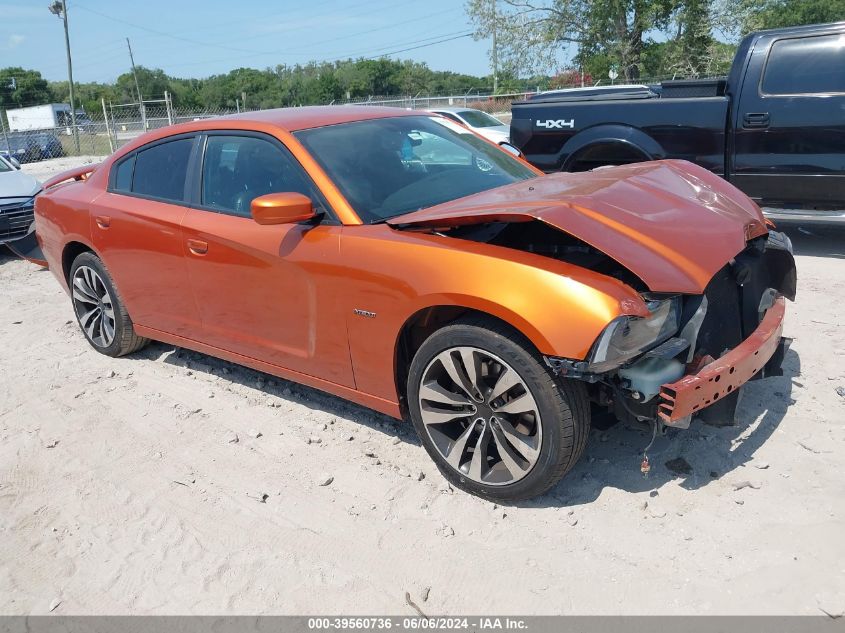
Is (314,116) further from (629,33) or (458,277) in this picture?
(629,33)

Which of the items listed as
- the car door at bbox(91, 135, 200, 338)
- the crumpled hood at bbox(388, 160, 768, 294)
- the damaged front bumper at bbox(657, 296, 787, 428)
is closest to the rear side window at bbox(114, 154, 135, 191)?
the car door at bbox(91, 135, 200, 338)

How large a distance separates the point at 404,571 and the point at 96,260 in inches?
134

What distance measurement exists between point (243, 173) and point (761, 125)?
501 cm

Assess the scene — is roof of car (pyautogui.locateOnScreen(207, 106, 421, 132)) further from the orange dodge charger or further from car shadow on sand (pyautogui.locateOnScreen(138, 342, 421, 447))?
car shadow on sand (pyautogui.locateOnScreen(138, 342, 421, 447))

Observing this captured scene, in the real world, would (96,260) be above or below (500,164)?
below

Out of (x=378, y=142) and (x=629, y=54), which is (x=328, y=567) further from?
(x=629, y=54)

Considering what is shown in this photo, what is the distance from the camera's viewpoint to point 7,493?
3.51 meters

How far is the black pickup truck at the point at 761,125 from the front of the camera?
20.5 feet

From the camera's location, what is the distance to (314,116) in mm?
4020

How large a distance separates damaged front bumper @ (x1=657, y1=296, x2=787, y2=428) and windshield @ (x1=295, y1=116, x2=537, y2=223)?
1.54 meters

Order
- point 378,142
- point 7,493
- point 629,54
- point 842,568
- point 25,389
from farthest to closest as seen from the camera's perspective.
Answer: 1. point 629,54
2. point 25,389
3. point 378,142
4. point 7,493
5. point 842,568

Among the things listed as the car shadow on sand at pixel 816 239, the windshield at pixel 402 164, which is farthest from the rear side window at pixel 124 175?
the car shadow on sand at pixel 816 239

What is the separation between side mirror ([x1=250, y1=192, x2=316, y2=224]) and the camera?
322cm

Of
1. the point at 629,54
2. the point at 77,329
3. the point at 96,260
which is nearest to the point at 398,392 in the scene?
the point at 96,260
